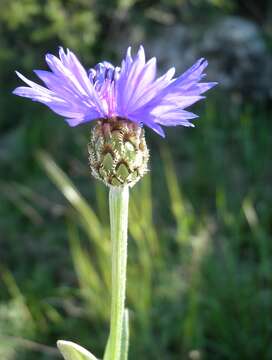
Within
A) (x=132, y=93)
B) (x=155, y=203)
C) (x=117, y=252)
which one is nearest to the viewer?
(x=132, y=93)

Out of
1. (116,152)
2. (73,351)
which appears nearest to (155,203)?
(73,351)

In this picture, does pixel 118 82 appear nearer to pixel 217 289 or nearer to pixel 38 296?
pixel 217 289

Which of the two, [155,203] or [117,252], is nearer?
[117,252]

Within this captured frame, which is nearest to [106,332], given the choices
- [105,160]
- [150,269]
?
[150,269]

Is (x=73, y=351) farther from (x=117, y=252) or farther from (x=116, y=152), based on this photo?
(x=116, y=152)

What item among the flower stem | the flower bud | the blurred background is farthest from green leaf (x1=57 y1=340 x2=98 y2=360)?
the blurred background

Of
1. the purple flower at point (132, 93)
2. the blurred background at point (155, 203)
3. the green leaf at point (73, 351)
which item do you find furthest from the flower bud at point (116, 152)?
the blurred background at point (155, 203)

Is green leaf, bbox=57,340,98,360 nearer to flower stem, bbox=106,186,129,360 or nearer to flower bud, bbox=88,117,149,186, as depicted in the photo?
flower stem, bbox=106,186,129,360

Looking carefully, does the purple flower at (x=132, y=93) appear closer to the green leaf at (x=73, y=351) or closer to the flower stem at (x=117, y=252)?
the flower stem at (x=117, y=252)

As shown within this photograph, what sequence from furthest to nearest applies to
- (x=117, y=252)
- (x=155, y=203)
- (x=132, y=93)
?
(x=155, y=203), (x=117, y=252), (x=132, y=93)
